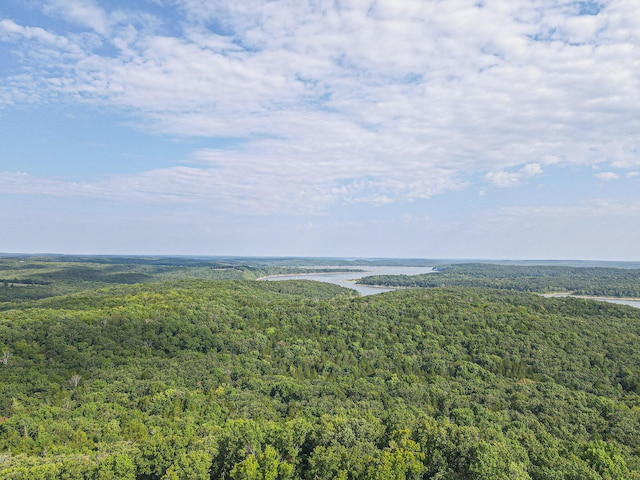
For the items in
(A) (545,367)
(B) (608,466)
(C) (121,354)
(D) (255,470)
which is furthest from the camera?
(A) (545,367)

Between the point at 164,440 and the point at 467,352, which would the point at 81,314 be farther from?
the point at 467,352

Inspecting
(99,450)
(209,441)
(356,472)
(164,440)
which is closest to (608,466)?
(356,472)

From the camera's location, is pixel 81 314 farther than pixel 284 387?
Yes

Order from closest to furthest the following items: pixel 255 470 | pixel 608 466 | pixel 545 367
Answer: pixel 255 470 < pixel 608 466 < pixel 545 367

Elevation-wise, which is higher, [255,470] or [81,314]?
[81,314]
